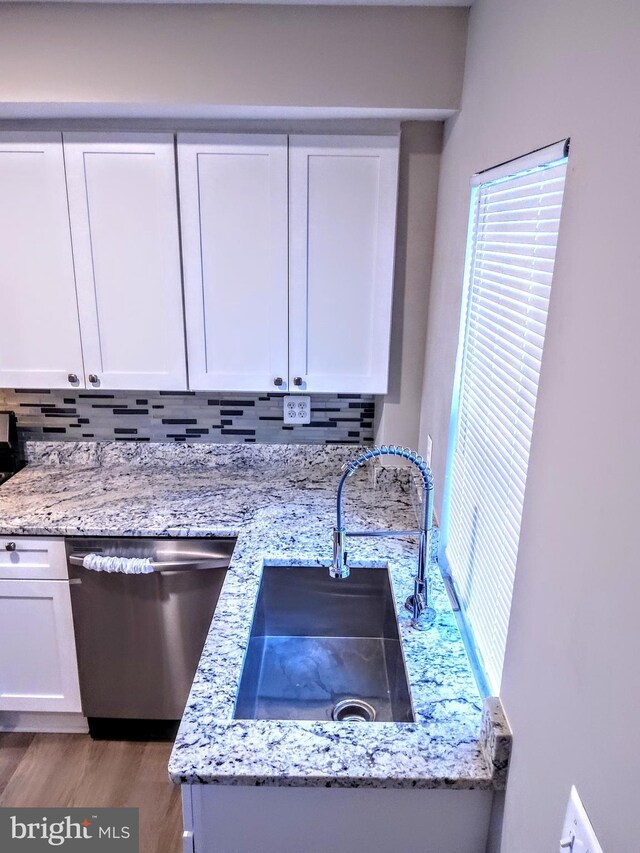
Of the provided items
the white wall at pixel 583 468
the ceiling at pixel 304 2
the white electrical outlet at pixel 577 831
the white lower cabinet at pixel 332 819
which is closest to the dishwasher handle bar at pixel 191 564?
the white lower cabinet at pixel 332 819

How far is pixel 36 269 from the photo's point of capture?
6.95 feet

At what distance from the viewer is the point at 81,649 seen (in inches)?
86.2

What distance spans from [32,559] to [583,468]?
192 cm

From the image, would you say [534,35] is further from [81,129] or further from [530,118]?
[81,129]

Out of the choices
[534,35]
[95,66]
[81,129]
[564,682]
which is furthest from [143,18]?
[564,682]

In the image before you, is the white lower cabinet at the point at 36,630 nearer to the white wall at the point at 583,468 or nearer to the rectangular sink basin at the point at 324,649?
the rectangular sink basin at the point at 324,649

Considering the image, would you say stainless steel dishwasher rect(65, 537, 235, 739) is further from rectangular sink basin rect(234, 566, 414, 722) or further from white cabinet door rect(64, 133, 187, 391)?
white cabinet door rect(64, 133, 187, 391)

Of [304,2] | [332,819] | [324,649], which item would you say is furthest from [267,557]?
[304,2]

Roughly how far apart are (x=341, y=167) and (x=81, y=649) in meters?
1.90

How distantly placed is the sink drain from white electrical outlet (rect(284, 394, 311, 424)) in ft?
3.85

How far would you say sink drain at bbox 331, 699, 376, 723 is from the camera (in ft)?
5.10

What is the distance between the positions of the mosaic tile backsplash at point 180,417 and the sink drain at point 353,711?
1.16 m

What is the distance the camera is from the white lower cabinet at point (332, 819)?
114cm

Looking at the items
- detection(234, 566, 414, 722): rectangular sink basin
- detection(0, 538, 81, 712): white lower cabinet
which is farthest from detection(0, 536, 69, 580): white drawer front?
detection(234, 566, 414, 722): rectangular sink basin
